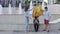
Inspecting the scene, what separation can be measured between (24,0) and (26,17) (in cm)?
3160

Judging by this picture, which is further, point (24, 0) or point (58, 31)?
point (24, 0)

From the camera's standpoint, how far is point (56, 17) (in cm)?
1650

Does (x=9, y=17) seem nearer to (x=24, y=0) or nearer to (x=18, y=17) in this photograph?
(x=18, y=17)

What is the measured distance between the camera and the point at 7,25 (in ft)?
49.3

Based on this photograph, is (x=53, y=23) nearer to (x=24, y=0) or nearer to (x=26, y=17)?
(x=26, y=17)

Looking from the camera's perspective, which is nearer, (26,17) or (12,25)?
(26,17)

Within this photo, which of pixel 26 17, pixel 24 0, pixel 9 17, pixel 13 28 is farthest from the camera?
pixel 24 0

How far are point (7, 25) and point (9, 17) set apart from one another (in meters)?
1.04

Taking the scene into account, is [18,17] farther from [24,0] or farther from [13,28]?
[24,0]

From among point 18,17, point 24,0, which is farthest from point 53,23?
point 24,0

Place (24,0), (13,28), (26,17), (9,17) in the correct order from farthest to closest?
(24,0), (9,17), (13,28), (26,17)

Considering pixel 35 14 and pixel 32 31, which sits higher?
pixel 35 14

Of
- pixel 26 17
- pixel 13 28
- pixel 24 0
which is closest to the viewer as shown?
→ pixel 26 17

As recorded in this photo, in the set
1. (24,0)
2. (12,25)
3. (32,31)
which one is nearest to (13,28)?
(12,25)
